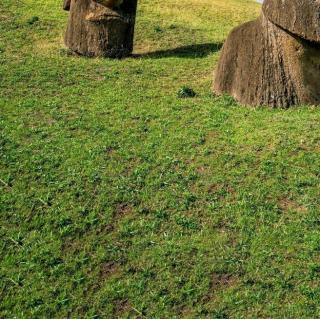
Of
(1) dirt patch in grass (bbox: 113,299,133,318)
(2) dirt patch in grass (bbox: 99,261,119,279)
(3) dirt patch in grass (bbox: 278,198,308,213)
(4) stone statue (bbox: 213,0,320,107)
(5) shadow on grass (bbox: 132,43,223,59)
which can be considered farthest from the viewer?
(5) shadow on grass (bbox: 132,43,223,59)

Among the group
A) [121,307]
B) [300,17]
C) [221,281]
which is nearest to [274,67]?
[300,17]

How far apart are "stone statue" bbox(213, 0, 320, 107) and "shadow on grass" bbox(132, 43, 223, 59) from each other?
2918 millimetres

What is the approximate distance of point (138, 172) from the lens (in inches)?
244

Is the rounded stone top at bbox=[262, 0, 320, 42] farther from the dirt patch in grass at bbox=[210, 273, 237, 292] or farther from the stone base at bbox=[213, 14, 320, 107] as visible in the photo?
the dirt patch in grass at bbox=[210, 273, 237, 292]

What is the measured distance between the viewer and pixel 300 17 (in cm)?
710

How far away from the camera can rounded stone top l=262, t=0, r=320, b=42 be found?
702 centimetres

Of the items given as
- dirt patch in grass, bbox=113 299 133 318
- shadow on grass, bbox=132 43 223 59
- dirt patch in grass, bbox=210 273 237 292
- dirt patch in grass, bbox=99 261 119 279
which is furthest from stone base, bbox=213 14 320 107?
dirt patch in grass, bbox=113 299 133 318

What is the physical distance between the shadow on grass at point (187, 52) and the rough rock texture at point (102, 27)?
557 mm

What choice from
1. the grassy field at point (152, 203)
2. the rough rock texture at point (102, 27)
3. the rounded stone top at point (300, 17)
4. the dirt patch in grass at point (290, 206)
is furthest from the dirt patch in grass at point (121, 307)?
the rough rock texture at point (102, 27)

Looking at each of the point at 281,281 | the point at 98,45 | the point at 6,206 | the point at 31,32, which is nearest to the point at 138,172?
the point at 6,206

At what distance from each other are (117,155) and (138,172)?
469 mm

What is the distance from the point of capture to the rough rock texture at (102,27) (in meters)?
10.0

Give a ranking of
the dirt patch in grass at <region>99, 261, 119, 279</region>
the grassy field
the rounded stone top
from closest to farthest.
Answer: the grassy field → the dirt patch in grass at <region>99, 261, 119, 279</region> → the rounded stone top

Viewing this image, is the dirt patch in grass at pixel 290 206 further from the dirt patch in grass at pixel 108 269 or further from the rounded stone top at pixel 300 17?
the rounded stone top at pixel 300 17
